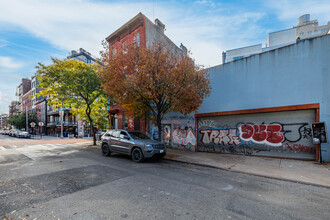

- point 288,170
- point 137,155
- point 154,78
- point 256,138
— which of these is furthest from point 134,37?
point 288,170

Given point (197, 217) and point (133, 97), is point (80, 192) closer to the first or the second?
point (197, 217)

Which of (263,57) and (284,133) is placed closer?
(284,133)

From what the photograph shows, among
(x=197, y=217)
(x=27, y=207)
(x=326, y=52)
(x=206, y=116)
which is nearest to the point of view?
(x=197, y=217)

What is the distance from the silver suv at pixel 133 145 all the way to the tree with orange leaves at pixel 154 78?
84.3 inches

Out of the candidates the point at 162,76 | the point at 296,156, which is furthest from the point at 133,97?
the point at 296,156

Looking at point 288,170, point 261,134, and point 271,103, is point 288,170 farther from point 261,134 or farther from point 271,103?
point 271,103

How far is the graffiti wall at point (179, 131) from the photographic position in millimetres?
12930

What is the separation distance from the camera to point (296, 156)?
9.09 meters

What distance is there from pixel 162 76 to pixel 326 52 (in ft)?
29.3

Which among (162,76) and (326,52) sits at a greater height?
(326,52)

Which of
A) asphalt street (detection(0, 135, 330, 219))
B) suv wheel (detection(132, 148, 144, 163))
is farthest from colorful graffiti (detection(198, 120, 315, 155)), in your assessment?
suv wheel (detection(132, 148, 144, 163))

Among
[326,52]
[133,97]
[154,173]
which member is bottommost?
[154,173]

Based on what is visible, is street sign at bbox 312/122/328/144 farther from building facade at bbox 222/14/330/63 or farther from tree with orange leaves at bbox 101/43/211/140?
building facade at bbox 222/14/330/63

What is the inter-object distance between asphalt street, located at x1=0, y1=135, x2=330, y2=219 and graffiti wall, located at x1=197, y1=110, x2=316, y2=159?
446 centimetres
